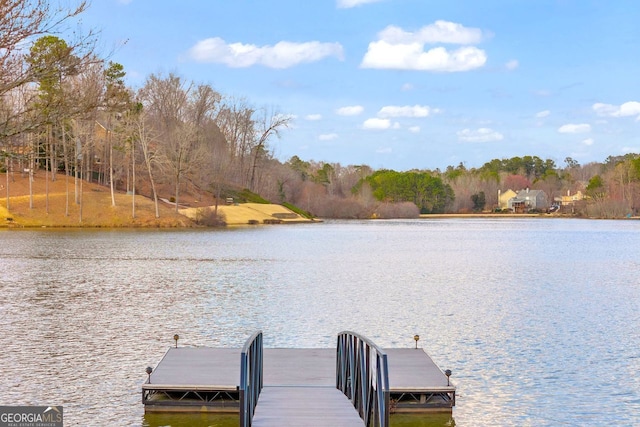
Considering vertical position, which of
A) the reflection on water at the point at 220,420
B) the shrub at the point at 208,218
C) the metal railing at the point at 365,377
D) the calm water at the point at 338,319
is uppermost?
the shrub at the point at 208,218

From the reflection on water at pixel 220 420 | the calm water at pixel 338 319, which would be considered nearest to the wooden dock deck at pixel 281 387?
the reflection on water at pixel 220 420

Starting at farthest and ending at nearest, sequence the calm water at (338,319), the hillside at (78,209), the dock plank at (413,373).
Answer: the hillside at (78,209) < the calm water at (338,319) < the dock plank at (413,373)

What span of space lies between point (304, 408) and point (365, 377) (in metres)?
1.40

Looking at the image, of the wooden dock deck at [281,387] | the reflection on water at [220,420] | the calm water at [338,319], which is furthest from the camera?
the calm water at [338,319]

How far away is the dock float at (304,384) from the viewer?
422 inches

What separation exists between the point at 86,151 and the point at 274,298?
6562 centimetres

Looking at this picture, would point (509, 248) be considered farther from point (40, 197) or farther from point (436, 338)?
point (40, 197)

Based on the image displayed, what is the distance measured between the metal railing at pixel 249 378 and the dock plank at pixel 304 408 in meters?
0.19

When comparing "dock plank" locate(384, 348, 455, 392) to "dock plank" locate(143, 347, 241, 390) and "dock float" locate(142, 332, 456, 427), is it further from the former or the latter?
"dock plank" locate(143, 347, 241, 390)

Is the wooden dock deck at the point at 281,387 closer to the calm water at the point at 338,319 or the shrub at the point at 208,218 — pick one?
the calm water at the point at 338,319

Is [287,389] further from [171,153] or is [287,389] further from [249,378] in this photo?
[171,153]

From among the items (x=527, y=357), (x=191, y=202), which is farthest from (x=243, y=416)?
(x=191, y=202)

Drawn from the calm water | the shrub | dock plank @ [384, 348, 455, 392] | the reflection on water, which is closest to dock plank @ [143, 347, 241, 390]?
the reflection on water

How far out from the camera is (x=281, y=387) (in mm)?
13320
